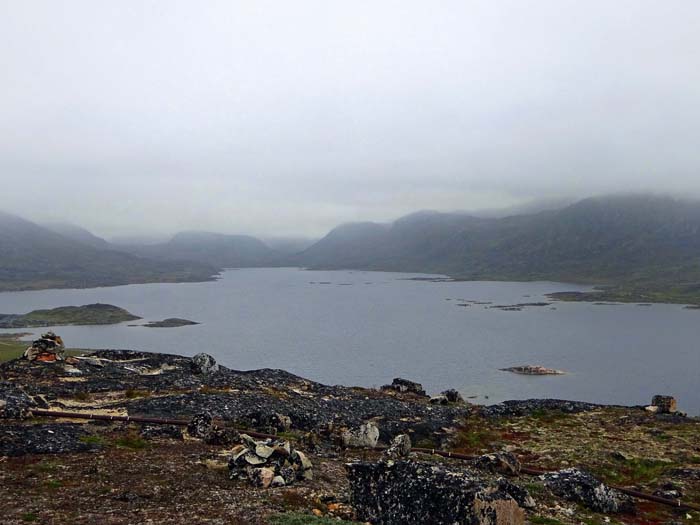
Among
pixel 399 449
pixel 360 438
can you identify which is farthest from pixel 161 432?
pixel 399 449

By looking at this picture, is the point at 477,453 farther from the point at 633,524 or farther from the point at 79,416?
the point at 79,416

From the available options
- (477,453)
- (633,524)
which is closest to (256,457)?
(633,524)

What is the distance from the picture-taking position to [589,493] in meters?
22.5

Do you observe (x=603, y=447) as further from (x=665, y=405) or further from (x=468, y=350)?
(x=468, y=350)

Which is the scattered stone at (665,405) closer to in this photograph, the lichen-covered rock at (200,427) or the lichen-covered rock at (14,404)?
the lichen-covered rock at (200,427)

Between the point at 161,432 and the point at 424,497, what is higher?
the point at 424,497

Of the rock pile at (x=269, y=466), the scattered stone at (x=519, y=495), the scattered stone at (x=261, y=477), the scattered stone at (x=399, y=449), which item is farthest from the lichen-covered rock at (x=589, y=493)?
the scattered stone at (x=261, y=477)

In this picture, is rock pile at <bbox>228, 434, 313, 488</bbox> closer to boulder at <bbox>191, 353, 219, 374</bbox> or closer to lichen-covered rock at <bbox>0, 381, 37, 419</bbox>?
lichen-covered rock at <bbox>0, 381, 37, 419</bbox>

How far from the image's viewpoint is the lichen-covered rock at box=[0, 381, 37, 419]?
84.8 ft

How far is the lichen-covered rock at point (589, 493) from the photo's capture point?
22.3 meters

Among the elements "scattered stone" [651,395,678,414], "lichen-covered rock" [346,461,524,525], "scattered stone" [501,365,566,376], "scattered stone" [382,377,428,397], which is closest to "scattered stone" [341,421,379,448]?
"lichen-covered rock" [346,461,524,525]

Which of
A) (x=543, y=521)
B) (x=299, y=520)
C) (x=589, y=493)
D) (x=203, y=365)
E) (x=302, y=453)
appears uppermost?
(x=299, y=520)

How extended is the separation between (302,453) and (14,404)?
15278mm

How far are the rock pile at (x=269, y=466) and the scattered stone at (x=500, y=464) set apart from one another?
10238 millimetres
